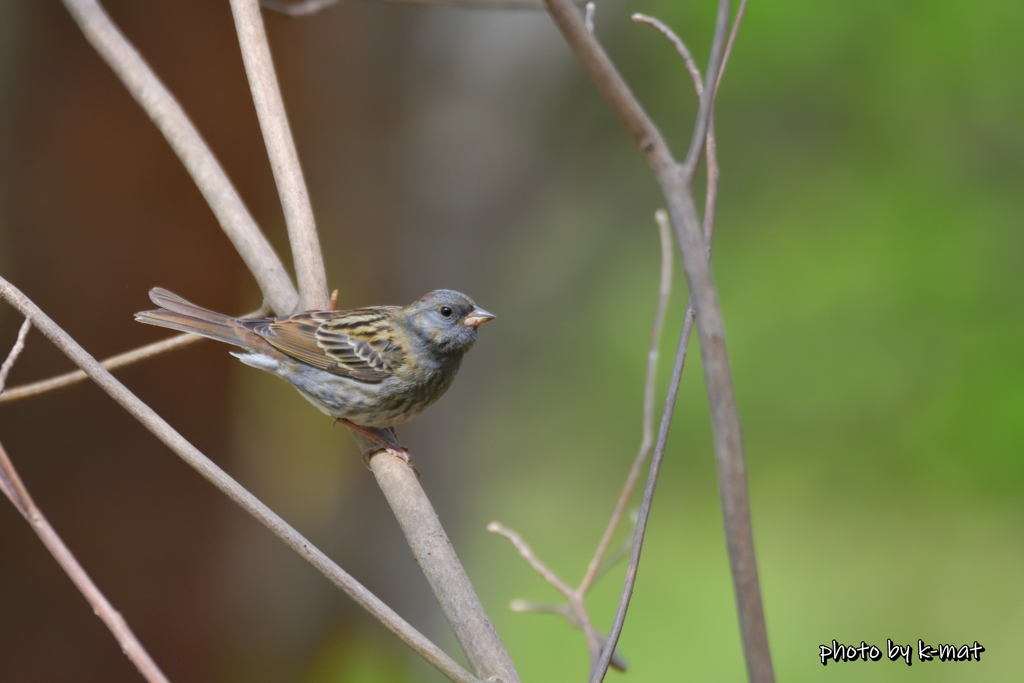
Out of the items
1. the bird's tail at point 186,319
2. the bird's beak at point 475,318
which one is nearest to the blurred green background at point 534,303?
the bird's tail at point 186,319

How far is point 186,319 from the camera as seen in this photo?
10.3 ft

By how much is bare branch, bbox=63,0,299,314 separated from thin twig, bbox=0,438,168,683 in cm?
143

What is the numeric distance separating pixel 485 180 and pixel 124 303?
2.33 m

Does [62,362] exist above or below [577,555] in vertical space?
above

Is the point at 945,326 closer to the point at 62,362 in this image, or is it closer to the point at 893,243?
the point at 893,243

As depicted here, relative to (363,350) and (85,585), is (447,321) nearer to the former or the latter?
(363,350)

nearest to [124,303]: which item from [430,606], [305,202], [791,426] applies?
[305,202]

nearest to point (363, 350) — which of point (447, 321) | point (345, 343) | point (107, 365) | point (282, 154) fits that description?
point (345, 343)

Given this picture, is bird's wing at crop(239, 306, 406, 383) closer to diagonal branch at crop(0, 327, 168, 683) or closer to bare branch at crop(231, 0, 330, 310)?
bare branch at crop(231, 0, 330, 310)

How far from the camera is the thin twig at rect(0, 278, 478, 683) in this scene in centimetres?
150

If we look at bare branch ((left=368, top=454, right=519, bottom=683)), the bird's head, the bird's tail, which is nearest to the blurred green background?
the bird's tail

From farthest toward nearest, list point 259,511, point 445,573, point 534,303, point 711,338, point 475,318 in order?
point 534,303, point 475,318, point 445,573, point 259,511, point 711,338

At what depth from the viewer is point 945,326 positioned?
533 cm

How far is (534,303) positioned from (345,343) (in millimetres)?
2929
